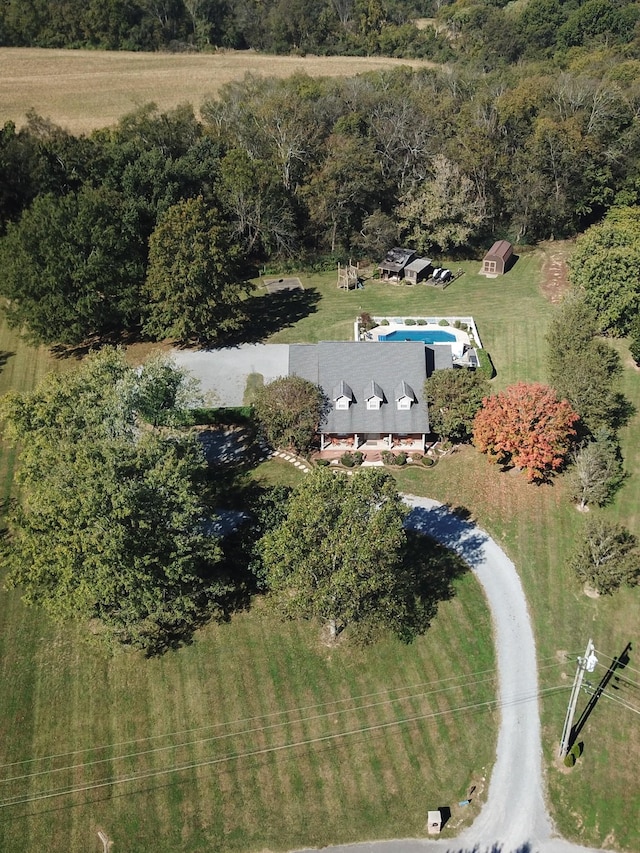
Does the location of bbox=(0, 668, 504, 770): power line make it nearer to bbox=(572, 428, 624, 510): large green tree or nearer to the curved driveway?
the curved driveway

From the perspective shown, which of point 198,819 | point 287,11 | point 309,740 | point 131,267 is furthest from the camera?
point 287,11

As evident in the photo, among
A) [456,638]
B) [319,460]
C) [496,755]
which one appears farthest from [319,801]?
[319,460]

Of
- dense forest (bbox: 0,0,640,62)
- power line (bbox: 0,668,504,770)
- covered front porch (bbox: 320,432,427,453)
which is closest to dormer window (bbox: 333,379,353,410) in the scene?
covered front porch (bbox: 320,432,427,453)

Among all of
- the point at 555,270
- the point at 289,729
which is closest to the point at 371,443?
the point at 289,729

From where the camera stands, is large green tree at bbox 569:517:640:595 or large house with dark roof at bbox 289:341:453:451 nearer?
large green tree at bbox 569:517:640:595

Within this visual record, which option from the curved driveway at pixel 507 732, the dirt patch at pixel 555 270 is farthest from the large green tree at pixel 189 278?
the dirt patch at pixel 555 270

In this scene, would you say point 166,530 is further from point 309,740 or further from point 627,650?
point 627,650

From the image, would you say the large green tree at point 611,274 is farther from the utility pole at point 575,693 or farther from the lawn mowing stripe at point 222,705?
the lawn mowing stripe at point 222,705
